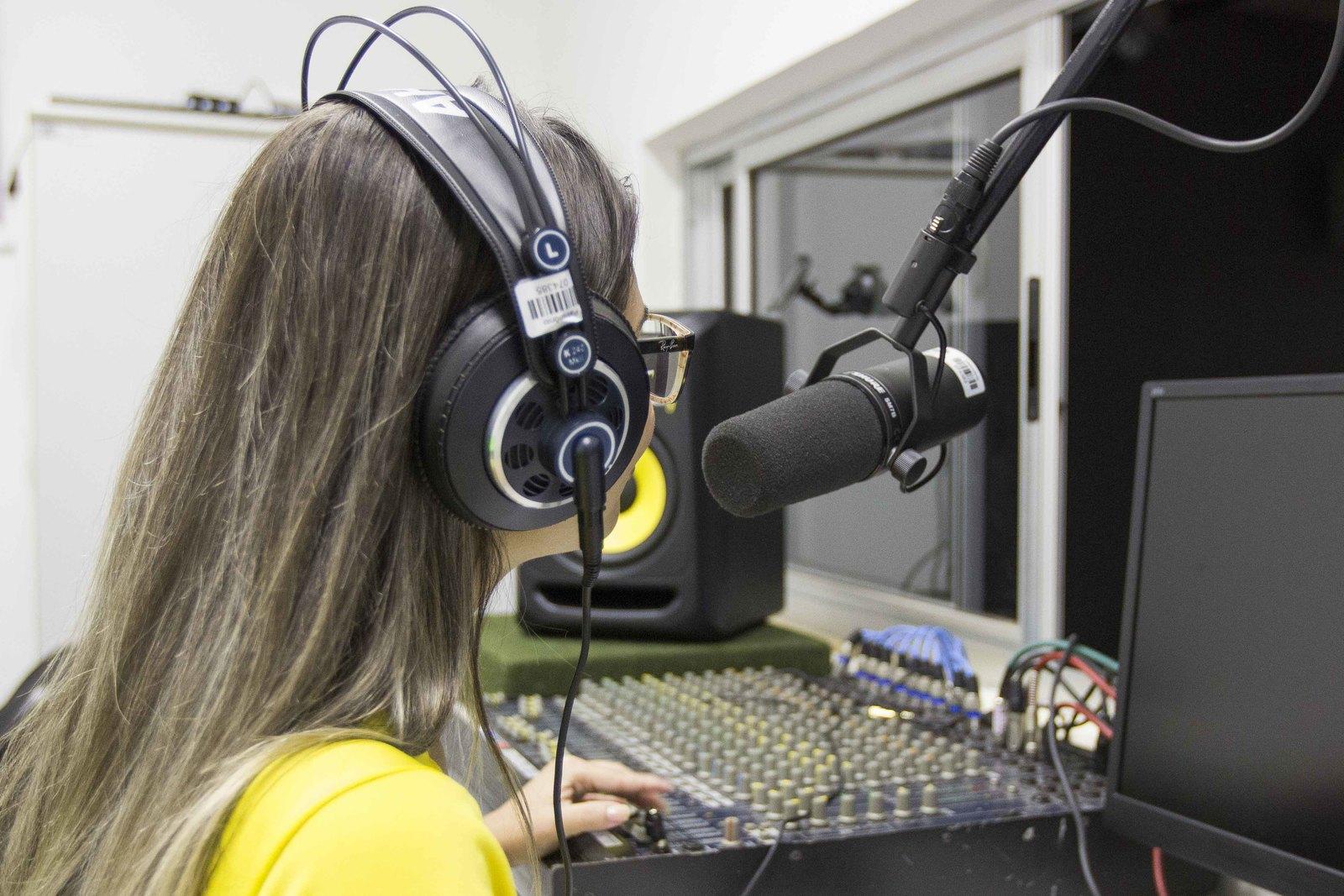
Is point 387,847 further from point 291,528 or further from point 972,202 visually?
point 972,202

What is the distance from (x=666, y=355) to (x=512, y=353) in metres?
0.22

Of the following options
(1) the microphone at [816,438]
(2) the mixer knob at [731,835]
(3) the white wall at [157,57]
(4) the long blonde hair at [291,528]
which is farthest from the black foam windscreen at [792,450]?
(3) the white wall at [157,57]

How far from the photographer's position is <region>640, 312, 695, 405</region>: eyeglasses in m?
0.77

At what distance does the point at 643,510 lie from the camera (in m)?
1.60

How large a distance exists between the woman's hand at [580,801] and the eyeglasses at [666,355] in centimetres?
31

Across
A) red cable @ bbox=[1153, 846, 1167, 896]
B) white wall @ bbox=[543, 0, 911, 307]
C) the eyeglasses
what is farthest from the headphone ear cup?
white wall @ bbox=[543, 0, 911, 307]

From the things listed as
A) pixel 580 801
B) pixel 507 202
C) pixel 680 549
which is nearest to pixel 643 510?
pixel 680 549

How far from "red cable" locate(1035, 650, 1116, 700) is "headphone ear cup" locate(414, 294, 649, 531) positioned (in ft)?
2.05

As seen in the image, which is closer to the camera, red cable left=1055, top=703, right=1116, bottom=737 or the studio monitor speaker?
red cable left=1055, top=703, right=1116, bottom=737

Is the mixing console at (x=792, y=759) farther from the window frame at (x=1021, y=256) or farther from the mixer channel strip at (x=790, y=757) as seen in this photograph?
the window frame at (x=1021, y=256)

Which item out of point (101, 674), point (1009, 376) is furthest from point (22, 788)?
point (1009, 376)

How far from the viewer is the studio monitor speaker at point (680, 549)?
1536 millimetres

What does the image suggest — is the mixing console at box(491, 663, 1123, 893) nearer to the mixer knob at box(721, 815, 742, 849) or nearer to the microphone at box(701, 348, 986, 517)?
the mixer knob at box(721, 815, 742, 849)

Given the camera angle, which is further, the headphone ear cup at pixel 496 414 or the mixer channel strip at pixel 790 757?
the mixer channel strip at pixel 790 757
